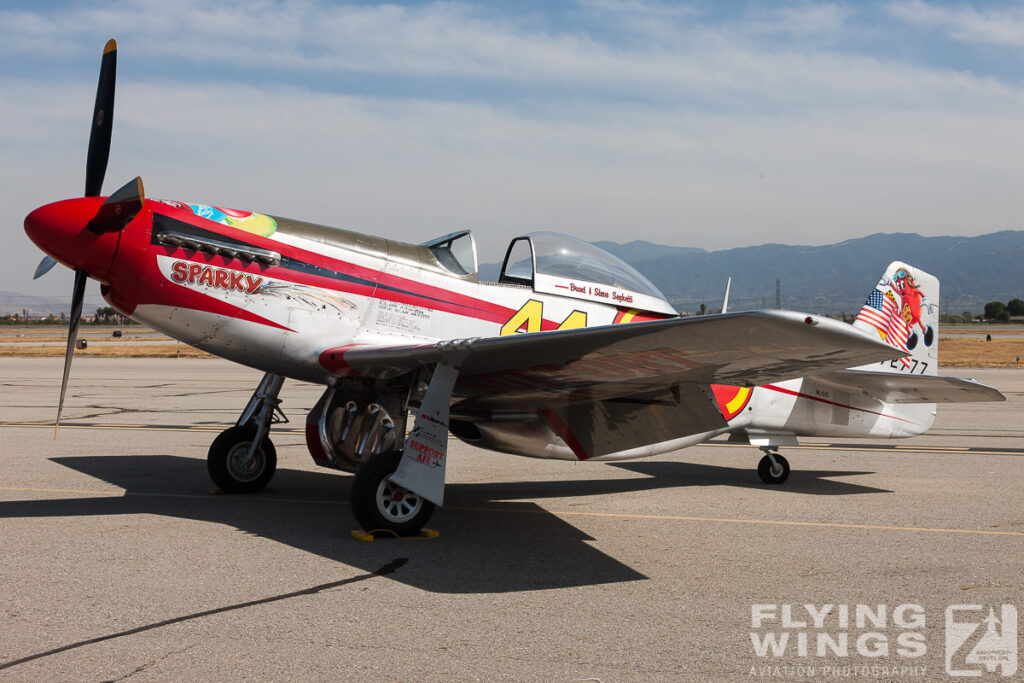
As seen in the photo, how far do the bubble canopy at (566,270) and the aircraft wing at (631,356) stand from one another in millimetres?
1157

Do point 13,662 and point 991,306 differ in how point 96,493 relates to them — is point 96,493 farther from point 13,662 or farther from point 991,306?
point 991,306

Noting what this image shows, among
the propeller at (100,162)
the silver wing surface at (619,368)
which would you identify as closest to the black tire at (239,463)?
the propeller at (100,162)

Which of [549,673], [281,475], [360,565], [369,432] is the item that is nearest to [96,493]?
[281,475]

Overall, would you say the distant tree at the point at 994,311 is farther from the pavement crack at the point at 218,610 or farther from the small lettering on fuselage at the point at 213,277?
the pavement crack at the point at 218,610

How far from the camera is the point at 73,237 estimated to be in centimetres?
603

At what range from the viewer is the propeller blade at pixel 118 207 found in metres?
6.04

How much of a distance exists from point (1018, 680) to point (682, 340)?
2.13 meters

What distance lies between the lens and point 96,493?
7527mm

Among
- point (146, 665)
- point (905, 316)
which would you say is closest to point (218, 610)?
point (146, 665)

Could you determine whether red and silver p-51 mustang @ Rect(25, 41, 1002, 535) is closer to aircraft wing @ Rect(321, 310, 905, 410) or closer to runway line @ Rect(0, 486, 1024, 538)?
aircraft wing @ Rect(321, 310, 905, 410)

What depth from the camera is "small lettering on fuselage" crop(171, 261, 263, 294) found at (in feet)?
20.6

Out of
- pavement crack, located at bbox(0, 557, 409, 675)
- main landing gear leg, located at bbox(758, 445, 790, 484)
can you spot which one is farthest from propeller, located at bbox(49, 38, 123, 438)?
main landing gear leg, located at bbox(758, 445, 790, 484)

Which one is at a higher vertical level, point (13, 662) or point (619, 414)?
point (619, 414)

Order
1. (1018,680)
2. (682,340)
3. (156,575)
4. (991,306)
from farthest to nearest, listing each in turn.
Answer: (991,306) < (156,575) < (682,340) < (1018,680)
